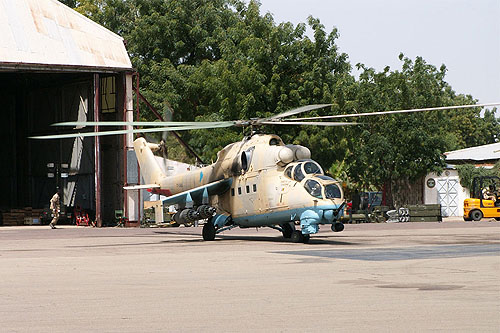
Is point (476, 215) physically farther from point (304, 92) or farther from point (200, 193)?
point (200, 193)

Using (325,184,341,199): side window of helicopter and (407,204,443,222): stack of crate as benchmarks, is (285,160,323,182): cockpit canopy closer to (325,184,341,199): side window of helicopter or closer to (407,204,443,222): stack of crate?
(325,184,341,199): side window of helicopter

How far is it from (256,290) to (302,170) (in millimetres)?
10774

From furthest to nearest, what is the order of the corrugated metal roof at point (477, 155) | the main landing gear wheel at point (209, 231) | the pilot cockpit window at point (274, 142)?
1. the corrugated metal roof at point (477, 155)
2. the main landing gear wheel at point (209, 231)
3. the pilot cockpit window at point (274, 142)

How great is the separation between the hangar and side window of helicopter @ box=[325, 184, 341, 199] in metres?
19.5

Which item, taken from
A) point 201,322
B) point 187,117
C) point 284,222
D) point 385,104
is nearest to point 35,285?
point 201,322

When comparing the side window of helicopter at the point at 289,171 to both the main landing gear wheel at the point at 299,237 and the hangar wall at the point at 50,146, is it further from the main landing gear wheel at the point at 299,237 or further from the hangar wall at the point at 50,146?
the hangar wall at the point at 50,146

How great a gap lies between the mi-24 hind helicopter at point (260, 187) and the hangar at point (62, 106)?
1335 centimetres

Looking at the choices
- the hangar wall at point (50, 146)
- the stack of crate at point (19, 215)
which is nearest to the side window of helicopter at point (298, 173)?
the hangar wall at point (50, 146)

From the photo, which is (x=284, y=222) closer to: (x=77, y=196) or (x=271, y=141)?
(x=271, y=141)

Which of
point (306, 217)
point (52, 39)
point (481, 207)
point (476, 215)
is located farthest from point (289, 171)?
point (481, 207)

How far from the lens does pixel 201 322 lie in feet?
27.1

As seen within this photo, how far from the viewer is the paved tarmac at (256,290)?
8156 mm

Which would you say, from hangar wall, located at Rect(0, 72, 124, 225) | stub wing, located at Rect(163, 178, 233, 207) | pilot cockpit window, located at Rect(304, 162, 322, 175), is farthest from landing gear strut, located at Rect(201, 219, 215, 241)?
hangar wall, located at Rect(0, 72, 124, 225)

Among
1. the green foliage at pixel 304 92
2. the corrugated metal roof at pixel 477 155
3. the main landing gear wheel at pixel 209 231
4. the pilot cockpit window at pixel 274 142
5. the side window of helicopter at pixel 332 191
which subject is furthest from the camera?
the corrugated metal roof at pixel 477 155
